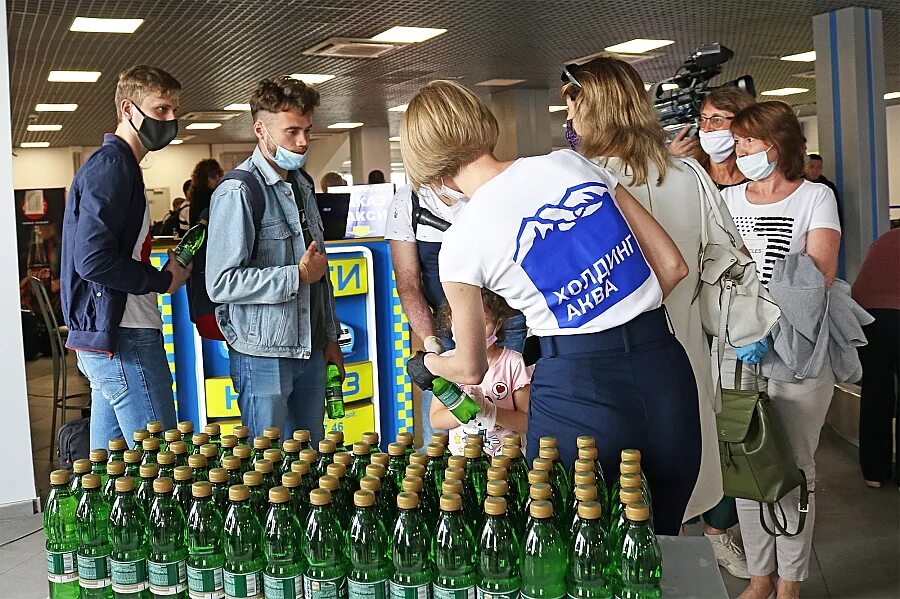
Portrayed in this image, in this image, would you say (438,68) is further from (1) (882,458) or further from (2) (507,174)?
(2) (507,174)

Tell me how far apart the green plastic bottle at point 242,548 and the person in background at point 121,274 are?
135 cm

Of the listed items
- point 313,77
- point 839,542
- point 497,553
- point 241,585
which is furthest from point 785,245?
point 313,77

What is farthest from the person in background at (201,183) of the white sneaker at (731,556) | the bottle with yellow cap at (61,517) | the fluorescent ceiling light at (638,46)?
the bottle with yellow cap at (61,517)

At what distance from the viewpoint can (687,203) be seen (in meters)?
2.23

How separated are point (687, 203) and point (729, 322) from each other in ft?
1.07

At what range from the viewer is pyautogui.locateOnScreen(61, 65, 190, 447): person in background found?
273 centimetres

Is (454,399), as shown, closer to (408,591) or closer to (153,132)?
(408,591)

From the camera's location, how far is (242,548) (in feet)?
5.03

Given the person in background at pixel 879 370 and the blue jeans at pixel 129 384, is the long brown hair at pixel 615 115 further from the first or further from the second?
the person in background at pixel 879 370

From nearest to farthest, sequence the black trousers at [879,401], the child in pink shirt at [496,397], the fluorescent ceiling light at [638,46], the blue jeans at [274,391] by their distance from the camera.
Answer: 1. the child in pink shirt at [496,397]
2. the blue jeans at [274,391]
3. the black trousers at [879,401]
4. the fluorescent ceiling light at [638,46]

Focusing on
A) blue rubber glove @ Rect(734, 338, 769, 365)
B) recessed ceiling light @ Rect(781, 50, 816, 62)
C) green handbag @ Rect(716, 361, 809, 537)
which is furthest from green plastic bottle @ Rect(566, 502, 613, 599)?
recessed ceiling light @ Rect(781, 50, 816, 62)

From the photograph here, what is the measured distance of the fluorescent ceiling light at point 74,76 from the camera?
9.20 m

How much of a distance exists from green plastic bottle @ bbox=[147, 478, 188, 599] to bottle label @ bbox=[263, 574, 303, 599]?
18 centimetres

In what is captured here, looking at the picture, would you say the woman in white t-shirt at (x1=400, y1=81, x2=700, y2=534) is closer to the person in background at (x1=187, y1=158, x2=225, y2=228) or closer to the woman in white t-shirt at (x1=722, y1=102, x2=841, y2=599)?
the woman in white t-shirt at (x1=722, y1=102, x2=841, y2=599)
